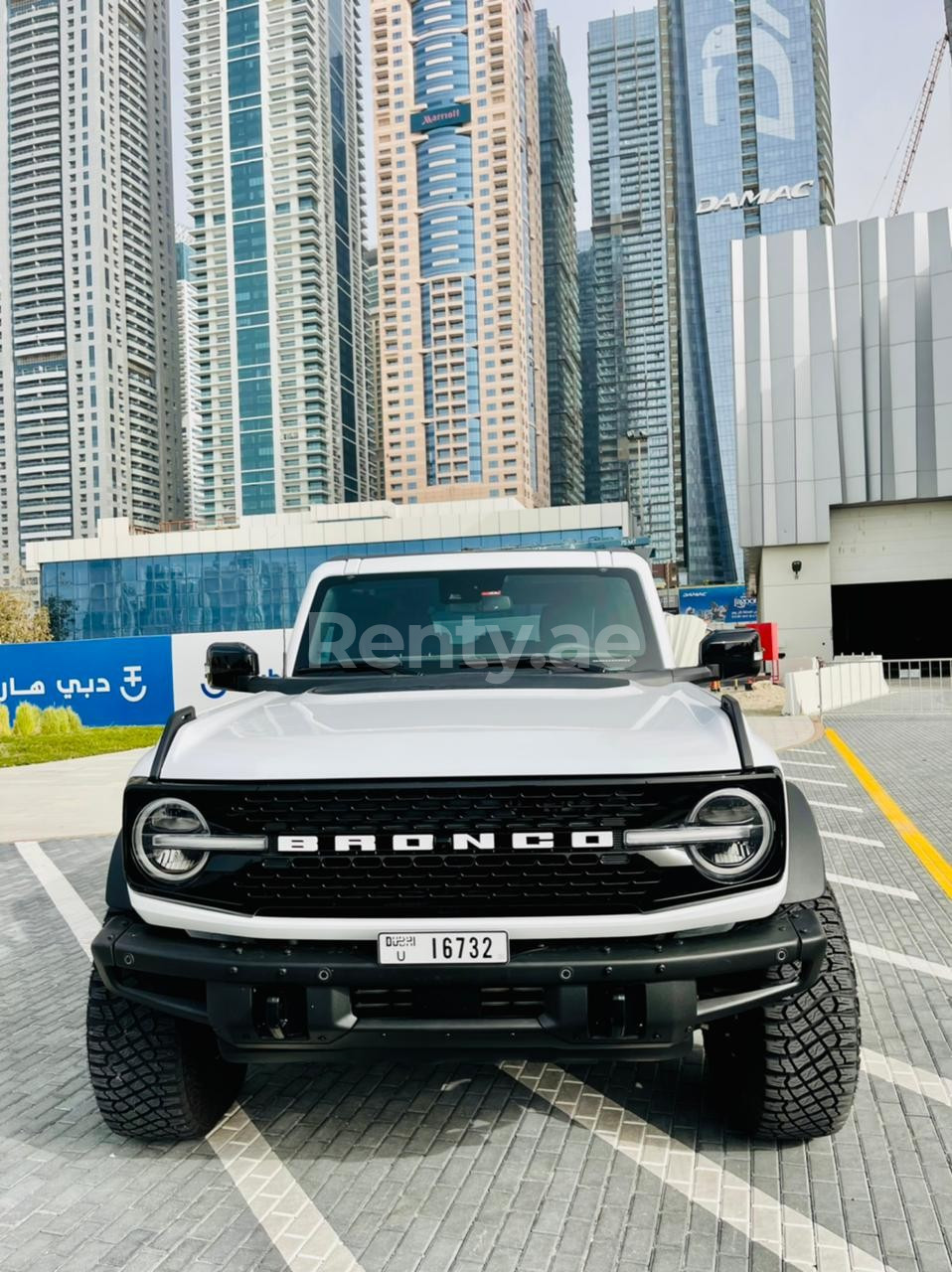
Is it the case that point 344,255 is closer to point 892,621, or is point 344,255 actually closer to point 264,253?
point 264,253

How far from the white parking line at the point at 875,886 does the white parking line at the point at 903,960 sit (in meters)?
0.97

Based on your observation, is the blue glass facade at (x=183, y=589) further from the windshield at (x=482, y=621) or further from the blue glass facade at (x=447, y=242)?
the blue glass facade at (x=447, y=242)

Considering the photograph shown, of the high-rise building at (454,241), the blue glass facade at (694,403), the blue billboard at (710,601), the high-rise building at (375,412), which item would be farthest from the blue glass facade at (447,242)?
the blue billboard at (710,601)

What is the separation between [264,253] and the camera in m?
148

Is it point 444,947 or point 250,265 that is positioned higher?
point 250,265

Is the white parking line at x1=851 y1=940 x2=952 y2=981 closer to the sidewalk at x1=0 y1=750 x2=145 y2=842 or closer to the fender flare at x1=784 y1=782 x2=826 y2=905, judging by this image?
the fender flare at x1=784 y1=782 x2=826 y2=905

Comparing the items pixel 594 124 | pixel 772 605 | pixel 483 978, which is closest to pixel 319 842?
pixel 483 978

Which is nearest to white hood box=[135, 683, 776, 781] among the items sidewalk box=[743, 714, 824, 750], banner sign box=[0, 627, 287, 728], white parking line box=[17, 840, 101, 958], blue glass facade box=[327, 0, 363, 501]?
white parking line box=[17, 840, 101, 958]

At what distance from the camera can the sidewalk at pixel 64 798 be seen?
9156 millimetres

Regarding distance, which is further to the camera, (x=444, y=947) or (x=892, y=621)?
(x=892, y=621)

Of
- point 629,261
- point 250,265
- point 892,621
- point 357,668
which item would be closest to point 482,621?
A: point 357,668

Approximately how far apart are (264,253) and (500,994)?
161452 mm

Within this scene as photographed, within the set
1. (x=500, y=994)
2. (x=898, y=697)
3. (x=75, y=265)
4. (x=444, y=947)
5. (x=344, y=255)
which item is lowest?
(x=898, y=697)

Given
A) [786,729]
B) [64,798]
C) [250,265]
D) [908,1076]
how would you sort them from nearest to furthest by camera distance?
1. [908,1076]
2. [64,798]
3. [786,729]
4. [250,265]
